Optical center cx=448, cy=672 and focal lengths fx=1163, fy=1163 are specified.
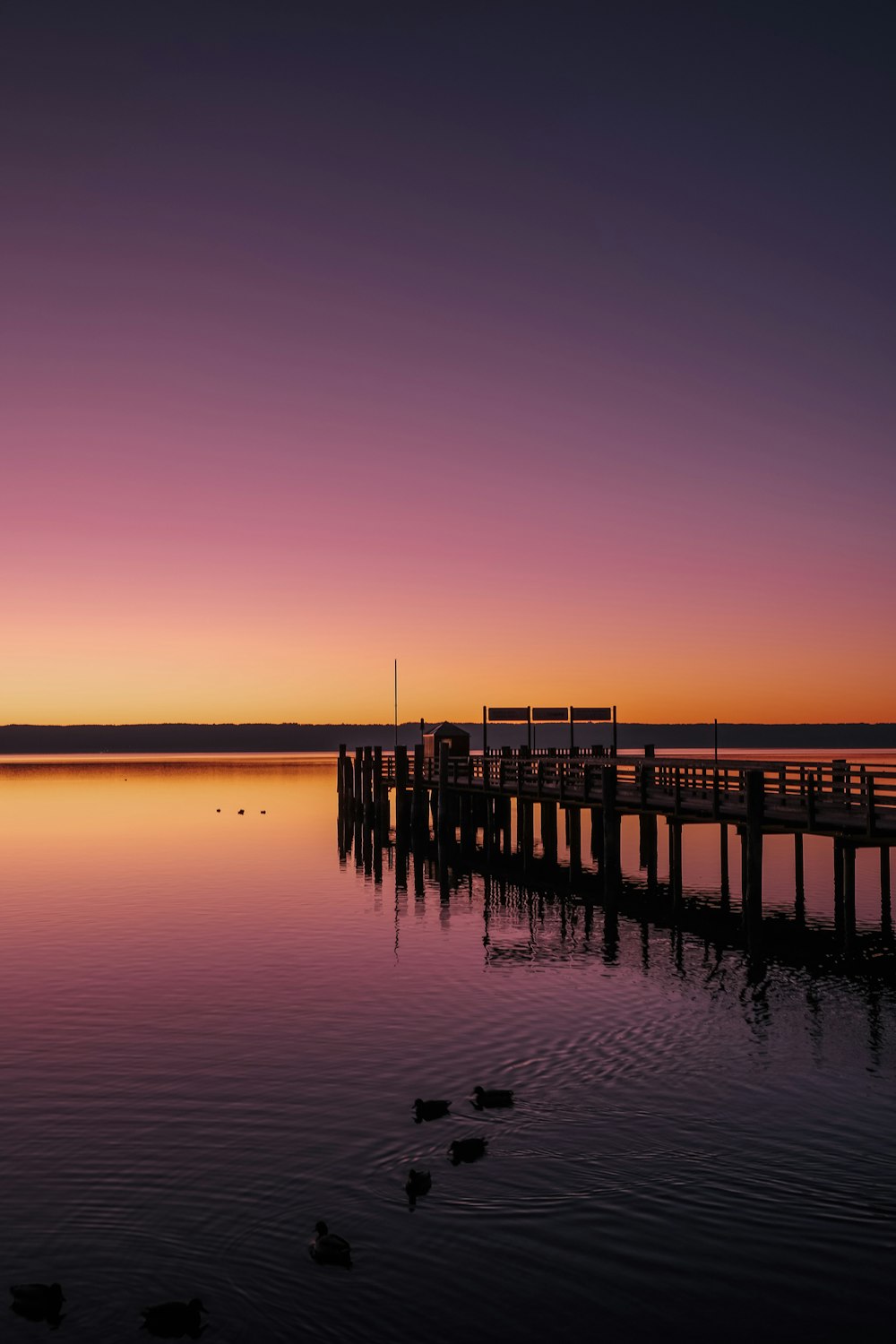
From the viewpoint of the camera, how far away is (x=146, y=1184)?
1343 centimetres

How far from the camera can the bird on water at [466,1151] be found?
13.7 metres

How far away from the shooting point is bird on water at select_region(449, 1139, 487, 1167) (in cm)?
1367

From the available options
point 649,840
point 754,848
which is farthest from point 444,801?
point 754,848

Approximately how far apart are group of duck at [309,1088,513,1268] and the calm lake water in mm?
166

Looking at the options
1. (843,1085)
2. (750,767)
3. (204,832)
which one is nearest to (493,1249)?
(843,1085)

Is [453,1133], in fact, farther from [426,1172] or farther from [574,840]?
[574,840]

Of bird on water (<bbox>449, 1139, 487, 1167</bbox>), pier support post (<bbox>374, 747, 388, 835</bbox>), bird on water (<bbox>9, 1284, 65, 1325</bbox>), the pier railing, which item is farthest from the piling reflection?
bird on water (<bbox>9, 1284, 65, 1325</bbox>)

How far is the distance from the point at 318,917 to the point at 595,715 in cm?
2103

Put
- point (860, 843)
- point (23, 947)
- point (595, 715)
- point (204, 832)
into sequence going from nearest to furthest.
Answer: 1. point (860, 843)
2. point (23, 947)
3. point (595, 715)
4. point (204, 832)

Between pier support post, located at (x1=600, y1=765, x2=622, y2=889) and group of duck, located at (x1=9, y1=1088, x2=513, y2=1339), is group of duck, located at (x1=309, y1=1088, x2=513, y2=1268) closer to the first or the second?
group of duck, located at (x1=9, y1=1088, x2=513, y2=1339)

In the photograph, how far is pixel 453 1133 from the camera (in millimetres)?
14734

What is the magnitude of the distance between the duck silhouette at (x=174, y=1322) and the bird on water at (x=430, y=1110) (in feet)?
18.1

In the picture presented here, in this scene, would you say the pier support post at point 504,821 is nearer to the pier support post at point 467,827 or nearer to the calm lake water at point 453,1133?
the pier support post at point 467,827

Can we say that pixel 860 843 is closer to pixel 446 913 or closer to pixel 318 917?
pixel 446 913
